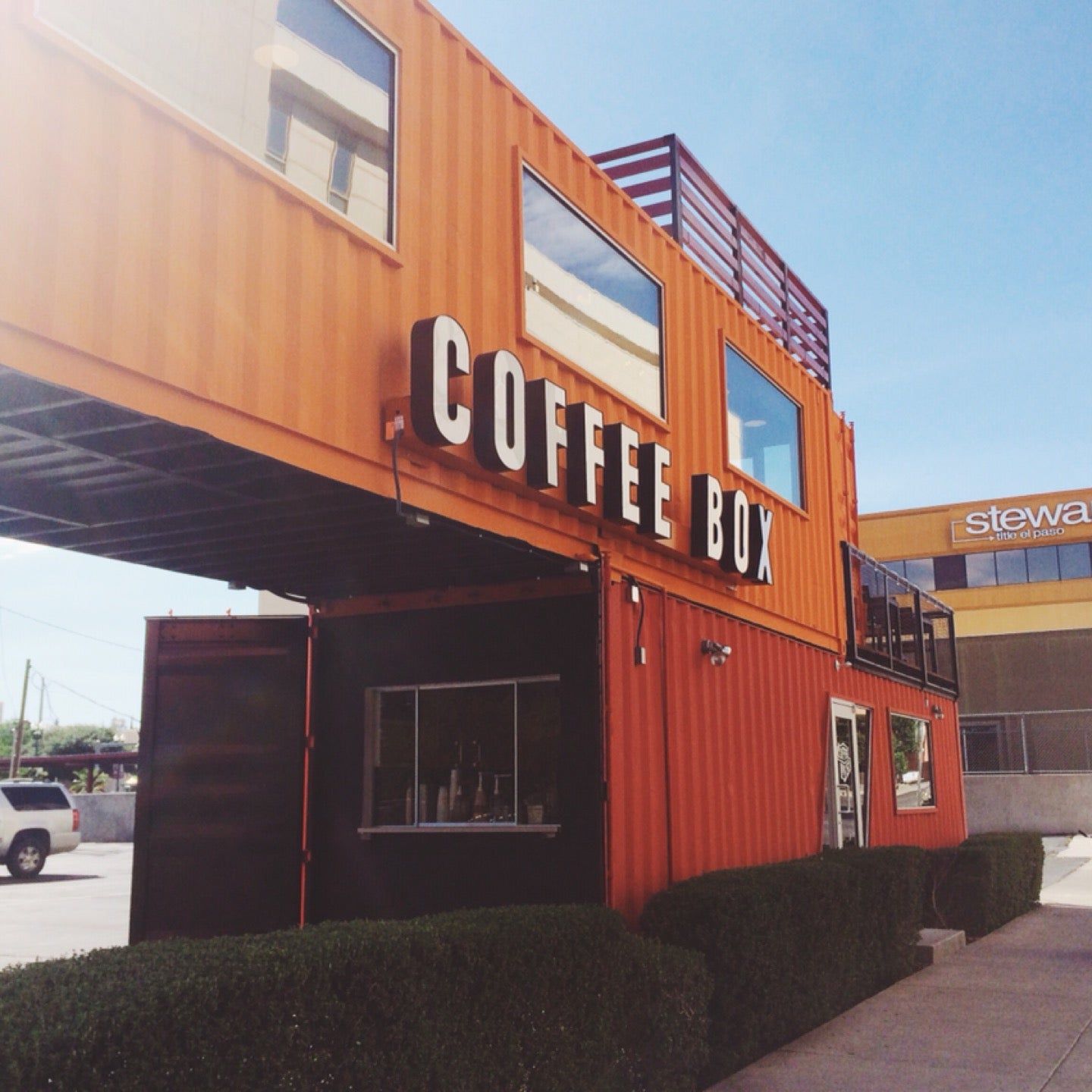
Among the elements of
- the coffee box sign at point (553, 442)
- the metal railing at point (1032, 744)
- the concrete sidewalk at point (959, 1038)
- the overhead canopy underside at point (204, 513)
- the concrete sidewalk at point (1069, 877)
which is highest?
the coffee box sign at point (553, 442)

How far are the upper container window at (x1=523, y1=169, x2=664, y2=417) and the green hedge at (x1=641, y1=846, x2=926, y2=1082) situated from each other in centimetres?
369

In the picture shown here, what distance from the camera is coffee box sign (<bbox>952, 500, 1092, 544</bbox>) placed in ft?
141

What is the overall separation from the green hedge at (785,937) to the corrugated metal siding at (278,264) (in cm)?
241

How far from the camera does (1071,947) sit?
12.1m

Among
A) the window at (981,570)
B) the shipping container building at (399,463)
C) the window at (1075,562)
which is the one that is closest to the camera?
the shipping container building at (399,463)

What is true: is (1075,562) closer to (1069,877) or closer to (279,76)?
(1069,877)

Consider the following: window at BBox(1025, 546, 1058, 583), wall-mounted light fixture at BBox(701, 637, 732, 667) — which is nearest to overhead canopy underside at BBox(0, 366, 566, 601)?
wall-mounted light fixture at BBox(701, 637, 732, 667)

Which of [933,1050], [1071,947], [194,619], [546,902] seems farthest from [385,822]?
[1071,947]

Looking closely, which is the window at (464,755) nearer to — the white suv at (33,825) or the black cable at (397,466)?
the black cable at (397,466)

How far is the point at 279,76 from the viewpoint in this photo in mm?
6219

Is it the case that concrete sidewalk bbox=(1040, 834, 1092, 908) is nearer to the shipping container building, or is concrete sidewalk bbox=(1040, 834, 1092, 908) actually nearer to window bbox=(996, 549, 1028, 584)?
the shipping container building

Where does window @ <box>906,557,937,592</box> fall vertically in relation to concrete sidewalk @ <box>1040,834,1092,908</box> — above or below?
above

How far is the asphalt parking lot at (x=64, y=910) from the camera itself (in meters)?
13.0

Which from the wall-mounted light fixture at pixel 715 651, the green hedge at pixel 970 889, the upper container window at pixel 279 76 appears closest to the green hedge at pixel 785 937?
the wall-mounted light fixture at pixel 715 651
